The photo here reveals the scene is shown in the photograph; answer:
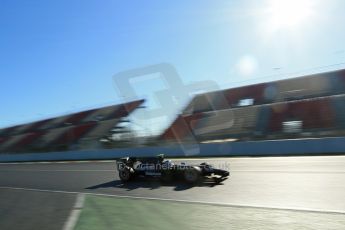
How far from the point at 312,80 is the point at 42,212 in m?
30.4

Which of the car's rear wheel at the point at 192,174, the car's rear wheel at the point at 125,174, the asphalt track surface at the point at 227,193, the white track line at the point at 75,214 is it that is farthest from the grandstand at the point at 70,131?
the white track line at the point at 75,214

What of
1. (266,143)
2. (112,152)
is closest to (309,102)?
(266,143)

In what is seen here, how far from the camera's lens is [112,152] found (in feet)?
104

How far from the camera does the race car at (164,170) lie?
12344mm

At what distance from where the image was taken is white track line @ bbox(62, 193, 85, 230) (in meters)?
7.57

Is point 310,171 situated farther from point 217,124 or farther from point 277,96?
point 277,96

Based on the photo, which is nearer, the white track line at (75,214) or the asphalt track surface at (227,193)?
the white track line at (75,214)

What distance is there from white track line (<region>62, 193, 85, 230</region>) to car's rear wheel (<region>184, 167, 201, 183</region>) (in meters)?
3.24

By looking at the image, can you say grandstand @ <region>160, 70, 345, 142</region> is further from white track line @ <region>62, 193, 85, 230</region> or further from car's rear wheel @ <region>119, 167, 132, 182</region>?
white track line @ <region>62, 193, 85, 230</region>

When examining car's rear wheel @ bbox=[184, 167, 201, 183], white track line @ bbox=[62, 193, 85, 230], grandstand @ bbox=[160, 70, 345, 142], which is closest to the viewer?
white track line @ bbox=[62, 193, 85, 230]

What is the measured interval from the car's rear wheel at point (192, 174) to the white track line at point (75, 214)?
3236mm

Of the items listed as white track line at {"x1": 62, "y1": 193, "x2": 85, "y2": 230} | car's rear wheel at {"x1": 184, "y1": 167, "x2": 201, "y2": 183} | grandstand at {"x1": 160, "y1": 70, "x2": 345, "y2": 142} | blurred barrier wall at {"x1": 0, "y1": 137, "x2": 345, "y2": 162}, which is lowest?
white track line at {"x1": 62, "y1": 193, "x2": 85, "y2": 230}

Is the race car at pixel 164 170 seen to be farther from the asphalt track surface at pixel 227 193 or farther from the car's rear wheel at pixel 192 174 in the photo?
the asphalt track surface at pixel 227 193

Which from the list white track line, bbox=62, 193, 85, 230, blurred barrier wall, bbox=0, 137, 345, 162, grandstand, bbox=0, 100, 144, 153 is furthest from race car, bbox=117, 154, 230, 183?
grandstand, bbox=0, 100, 144, 153
